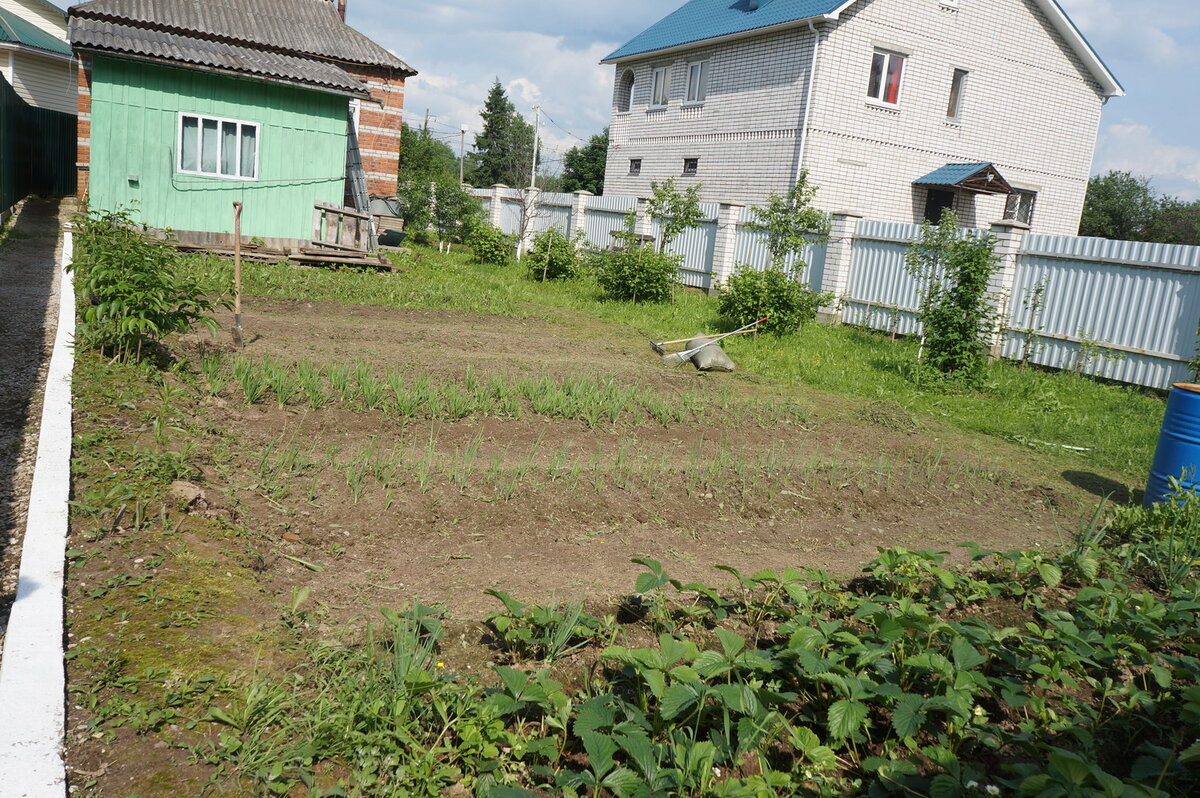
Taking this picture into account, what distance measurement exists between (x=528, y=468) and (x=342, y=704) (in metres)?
2.80

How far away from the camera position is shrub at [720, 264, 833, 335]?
12070 mm

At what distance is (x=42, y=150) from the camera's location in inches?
882

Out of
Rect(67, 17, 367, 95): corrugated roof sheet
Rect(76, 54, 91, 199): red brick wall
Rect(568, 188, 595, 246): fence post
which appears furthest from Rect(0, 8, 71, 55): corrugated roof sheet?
Rect(568, 188, 595, 246): fence post

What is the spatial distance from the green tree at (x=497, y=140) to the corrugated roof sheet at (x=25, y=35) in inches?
1281

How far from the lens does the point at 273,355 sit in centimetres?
733

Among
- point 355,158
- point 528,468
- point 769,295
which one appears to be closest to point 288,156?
point 355,158

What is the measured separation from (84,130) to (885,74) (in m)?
16.5

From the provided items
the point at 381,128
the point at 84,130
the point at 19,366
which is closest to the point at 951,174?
the point at 381,128

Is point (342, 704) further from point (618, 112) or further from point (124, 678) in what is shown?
point (618, 112)

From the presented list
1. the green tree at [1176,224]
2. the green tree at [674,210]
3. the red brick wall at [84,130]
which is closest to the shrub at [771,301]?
the green tree at [674,210]

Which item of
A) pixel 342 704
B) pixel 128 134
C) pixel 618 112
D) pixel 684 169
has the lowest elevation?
pixel 342 704

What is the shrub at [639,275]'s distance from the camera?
46.7 feet

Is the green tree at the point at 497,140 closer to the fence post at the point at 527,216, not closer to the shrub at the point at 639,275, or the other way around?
the fence post at the point at 527,216

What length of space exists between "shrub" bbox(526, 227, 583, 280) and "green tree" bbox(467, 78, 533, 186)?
43802mm
